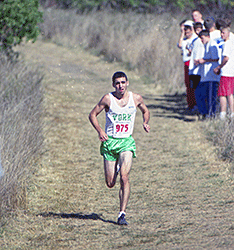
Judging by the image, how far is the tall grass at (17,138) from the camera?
258 inches

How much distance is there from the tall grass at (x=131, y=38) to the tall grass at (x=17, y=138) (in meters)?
5.75

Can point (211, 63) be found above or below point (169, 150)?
above

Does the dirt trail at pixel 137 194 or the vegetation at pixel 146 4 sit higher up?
the vegetation at pixel 146 4

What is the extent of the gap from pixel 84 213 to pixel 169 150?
3272 millimetres

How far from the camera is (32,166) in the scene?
8508 mm

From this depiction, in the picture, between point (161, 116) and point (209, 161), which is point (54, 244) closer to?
point (209, 161)

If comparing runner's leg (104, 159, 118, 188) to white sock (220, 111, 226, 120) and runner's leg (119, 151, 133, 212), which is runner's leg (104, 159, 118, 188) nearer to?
runner's leg (119, 151, 133, 212)

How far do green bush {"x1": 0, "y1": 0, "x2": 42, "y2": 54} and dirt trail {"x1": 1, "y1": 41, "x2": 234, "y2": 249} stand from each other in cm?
180

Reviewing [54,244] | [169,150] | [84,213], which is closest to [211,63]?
[169,150]

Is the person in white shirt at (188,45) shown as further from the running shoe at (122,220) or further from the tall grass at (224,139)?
the running shoe at (122,220)

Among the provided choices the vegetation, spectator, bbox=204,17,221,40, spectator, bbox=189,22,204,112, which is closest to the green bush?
spectator, bbox=189,22,204,112

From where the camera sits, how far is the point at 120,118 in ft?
19.8

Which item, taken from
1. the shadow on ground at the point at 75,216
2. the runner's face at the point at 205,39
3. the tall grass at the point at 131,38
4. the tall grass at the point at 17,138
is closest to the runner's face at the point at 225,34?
the runner's face at the point at 205,39

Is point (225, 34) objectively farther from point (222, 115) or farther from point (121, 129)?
point (121, 129)
